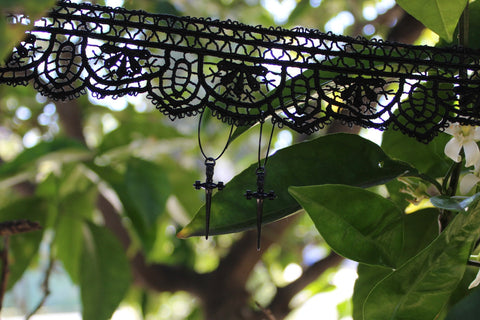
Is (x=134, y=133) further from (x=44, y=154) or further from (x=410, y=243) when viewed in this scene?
(x=410, y=243)

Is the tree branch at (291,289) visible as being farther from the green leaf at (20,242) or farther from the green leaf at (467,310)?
the green leaf at (467,310)

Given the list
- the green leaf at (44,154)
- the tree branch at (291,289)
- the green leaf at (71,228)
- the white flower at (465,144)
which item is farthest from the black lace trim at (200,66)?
the tree branch at (291,289)

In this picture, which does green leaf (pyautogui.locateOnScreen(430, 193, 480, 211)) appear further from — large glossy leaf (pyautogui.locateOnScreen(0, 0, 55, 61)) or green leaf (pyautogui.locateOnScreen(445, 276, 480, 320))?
large glossy leaf (pyautogui.locateOnScreen(0, 0, 55, 61))

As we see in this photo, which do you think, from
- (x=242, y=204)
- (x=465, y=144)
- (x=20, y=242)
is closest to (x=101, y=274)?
(x=20, y=242)

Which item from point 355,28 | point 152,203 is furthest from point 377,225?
point 355,28

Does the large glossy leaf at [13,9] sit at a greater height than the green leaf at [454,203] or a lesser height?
greater

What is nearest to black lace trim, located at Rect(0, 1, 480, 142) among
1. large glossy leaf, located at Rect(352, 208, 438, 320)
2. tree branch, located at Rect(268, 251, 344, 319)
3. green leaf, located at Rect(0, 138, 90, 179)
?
large glossy leaf, located at Rect(352, 208, 438, 320)

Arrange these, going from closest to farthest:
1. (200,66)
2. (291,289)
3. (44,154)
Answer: (200,66), (44,154), (291,289)
